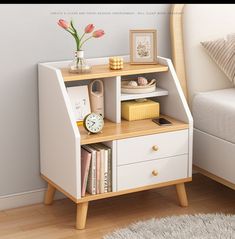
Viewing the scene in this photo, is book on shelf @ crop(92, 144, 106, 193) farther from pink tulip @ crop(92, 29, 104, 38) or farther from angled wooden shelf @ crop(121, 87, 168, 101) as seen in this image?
pink tulip @ crop(92, 29, 104, 38)

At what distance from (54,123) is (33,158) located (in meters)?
0.31

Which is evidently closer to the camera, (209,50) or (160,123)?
(160,123)

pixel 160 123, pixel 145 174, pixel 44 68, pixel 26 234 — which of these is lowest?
pixel 26 234

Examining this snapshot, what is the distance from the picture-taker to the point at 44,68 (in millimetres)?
3078

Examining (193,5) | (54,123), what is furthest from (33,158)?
(193,5)

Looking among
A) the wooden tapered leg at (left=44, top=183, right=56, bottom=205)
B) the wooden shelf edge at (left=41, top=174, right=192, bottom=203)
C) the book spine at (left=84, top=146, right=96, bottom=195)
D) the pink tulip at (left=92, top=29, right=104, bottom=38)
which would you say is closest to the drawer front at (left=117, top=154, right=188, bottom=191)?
the wooden shelf edge at (left=41, top=174, right=192, bottom=203)

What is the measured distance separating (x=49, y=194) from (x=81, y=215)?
0.33 m

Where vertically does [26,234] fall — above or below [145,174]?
below

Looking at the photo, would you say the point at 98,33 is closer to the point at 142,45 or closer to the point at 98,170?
the point at 142,45

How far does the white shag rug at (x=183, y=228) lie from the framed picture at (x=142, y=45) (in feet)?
2.58

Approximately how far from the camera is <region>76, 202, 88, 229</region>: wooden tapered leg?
299cm

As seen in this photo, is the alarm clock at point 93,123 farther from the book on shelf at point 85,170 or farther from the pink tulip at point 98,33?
the pink tulip at point 98,33

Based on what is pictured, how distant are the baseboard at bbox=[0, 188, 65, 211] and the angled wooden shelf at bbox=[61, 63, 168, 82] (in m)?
0.64

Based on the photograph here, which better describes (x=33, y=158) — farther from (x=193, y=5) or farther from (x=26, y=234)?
(x=193, y=5)
